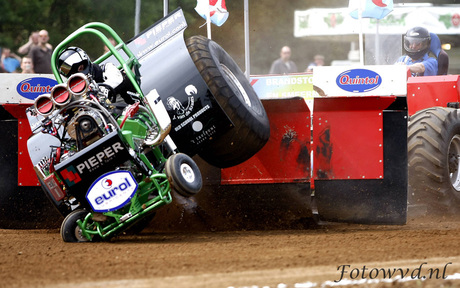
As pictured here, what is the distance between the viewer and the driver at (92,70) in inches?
300

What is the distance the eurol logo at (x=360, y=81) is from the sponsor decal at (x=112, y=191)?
2.88m

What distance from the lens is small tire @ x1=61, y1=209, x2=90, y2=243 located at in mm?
7352

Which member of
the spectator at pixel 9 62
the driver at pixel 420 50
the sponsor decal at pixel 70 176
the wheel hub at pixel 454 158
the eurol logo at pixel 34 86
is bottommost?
the spectator at pixel 9 62

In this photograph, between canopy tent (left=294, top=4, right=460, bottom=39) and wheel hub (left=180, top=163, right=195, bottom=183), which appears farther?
canopy tent (left=294, top=4, right=460, bottom=39)

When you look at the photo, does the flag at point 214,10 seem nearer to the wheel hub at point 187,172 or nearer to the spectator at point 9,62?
the spectator at point 9,62

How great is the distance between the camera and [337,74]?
8.95m

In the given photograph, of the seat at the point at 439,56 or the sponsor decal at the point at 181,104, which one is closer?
the sponsor decal at the point at 181,104

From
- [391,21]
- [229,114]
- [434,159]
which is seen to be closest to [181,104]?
[229,114]

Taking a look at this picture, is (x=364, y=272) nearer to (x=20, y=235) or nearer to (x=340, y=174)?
(x=340, y=174)

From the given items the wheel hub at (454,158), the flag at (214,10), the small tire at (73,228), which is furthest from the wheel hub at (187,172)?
the flag at (214,10)

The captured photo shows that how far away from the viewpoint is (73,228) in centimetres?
739

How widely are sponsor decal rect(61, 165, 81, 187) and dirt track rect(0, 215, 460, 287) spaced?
0.55 metres

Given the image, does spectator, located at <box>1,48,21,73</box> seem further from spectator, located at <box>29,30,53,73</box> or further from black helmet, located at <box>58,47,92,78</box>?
black helmet, located at <box>58,47,92,78</box>

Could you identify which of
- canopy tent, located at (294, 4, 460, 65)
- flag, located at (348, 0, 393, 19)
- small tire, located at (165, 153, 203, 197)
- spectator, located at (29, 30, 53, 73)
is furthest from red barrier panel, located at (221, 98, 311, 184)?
canopy tent, located at (294, 4, 460, 65)
